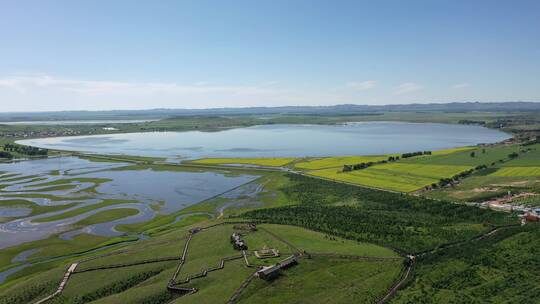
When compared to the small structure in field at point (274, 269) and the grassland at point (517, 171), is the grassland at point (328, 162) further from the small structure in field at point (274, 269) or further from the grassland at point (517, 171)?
the small structure in field at point (274, 269)

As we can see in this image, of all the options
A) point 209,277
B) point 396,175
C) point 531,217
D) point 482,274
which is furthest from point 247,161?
point 482,274

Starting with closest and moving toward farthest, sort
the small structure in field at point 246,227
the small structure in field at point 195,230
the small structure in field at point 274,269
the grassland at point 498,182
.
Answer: the small structure in field at point 274,269, the small structure in field at point 246,227, the small structure in field at point 195,230, the grassland at point 498,182

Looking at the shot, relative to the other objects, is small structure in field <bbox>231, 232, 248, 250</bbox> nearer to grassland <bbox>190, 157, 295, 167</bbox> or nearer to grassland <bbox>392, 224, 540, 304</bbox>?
grassland <bbox>392, 224, 540, 304</bbox>

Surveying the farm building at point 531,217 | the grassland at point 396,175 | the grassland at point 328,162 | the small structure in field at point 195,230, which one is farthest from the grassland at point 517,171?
the small structure in field at point 195,230

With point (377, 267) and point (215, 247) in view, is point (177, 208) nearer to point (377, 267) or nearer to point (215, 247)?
point (215, 247)

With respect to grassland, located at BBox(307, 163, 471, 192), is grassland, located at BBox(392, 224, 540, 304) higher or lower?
lower

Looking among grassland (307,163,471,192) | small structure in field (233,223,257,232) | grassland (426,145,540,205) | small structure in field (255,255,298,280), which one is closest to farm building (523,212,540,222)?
grassland (426,145,540,205)

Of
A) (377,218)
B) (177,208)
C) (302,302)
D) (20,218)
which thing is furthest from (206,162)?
(302,302)
